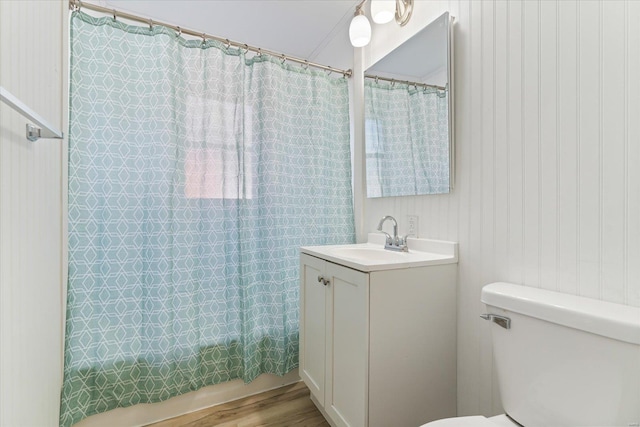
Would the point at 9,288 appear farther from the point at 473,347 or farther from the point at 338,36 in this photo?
the point at 338,36

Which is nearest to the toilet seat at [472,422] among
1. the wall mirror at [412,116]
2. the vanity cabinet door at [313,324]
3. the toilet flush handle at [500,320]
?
the toilet flush handle at [500,320]

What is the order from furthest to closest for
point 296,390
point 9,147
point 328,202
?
point 328,202 → point 296,390 → point 9,147

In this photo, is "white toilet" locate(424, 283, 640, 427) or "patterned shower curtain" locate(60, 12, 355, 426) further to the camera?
"patterned shower curtain" locate(60, 12, 355, 426)

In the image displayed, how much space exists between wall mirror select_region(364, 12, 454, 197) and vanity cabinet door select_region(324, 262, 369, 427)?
623 millimetres

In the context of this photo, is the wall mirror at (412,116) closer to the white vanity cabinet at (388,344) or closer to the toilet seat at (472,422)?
the white vanity cabinet at (388,344)

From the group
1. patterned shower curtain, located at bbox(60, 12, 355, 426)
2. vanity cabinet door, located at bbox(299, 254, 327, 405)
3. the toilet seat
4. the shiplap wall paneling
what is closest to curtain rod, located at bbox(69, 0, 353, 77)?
patterned shower curtain, located at bbox(60, 12, 355, 426)

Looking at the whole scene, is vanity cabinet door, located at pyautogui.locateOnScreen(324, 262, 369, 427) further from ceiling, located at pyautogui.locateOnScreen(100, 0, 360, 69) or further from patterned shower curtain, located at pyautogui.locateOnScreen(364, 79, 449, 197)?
ceiling, located at pyautogui.locateOnScreen(100, 0, 360, 69)

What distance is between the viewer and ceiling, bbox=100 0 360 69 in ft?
5.96

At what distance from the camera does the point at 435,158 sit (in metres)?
1.37

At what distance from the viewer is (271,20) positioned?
1.98 metres

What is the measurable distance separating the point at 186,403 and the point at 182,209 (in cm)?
108

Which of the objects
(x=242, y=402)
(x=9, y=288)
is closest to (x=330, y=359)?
(x=242, y=402)

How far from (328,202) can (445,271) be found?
0.91 meters

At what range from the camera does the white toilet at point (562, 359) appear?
2.16ft
